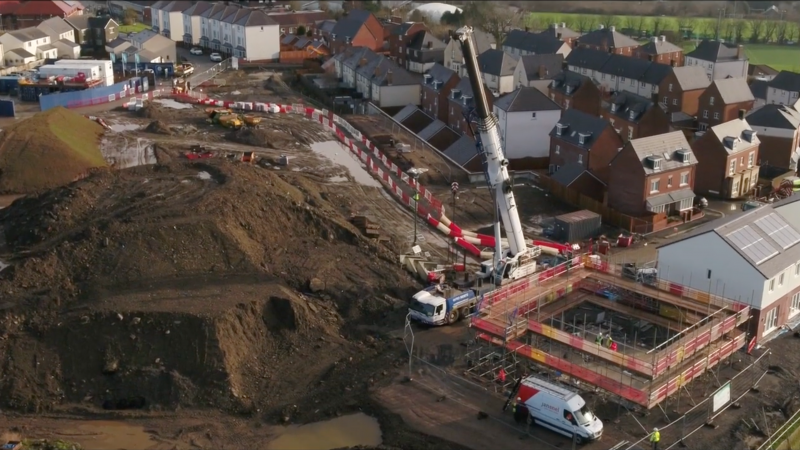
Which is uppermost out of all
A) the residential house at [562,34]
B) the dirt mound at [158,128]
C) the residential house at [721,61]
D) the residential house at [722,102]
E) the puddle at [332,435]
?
the residential house at [562,34]

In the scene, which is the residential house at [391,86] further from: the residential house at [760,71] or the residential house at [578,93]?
the residential house at [760,71]

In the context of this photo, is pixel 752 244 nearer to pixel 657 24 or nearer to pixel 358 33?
pixel 358 33

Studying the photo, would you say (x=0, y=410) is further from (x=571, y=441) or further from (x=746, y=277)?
(x=746, y=277)

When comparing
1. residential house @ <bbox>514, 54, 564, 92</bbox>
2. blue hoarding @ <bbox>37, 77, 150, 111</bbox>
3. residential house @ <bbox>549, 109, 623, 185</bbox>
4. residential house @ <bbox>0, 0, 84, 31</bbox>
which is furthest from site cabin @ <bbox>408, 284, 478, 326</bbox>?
residential house @ <bbox>0, 0, 84, 31</bbox>

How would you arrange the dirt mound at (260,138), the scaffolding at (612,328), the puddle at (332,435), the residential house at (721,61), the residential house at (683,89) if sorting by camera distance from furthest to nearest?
the residential house at (721,61) < the residential house at (683,89) < the dirt mound at (260,138) < the scaffolding at (612,328) < the puddle at (332,435)

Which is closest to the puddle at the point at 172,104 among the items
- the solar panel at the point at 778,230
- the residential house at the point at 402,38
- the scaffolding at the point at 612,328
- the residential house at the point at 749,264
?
the residential house at the point at 402,38

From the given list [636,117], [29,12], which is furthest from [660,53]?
[29,12]

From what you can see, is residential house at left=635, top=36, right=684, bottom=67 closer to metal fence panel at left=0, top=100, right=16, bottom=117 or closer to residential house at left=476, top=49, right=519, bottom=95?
residential house at left=476, top=49, right=519, bottom=95
